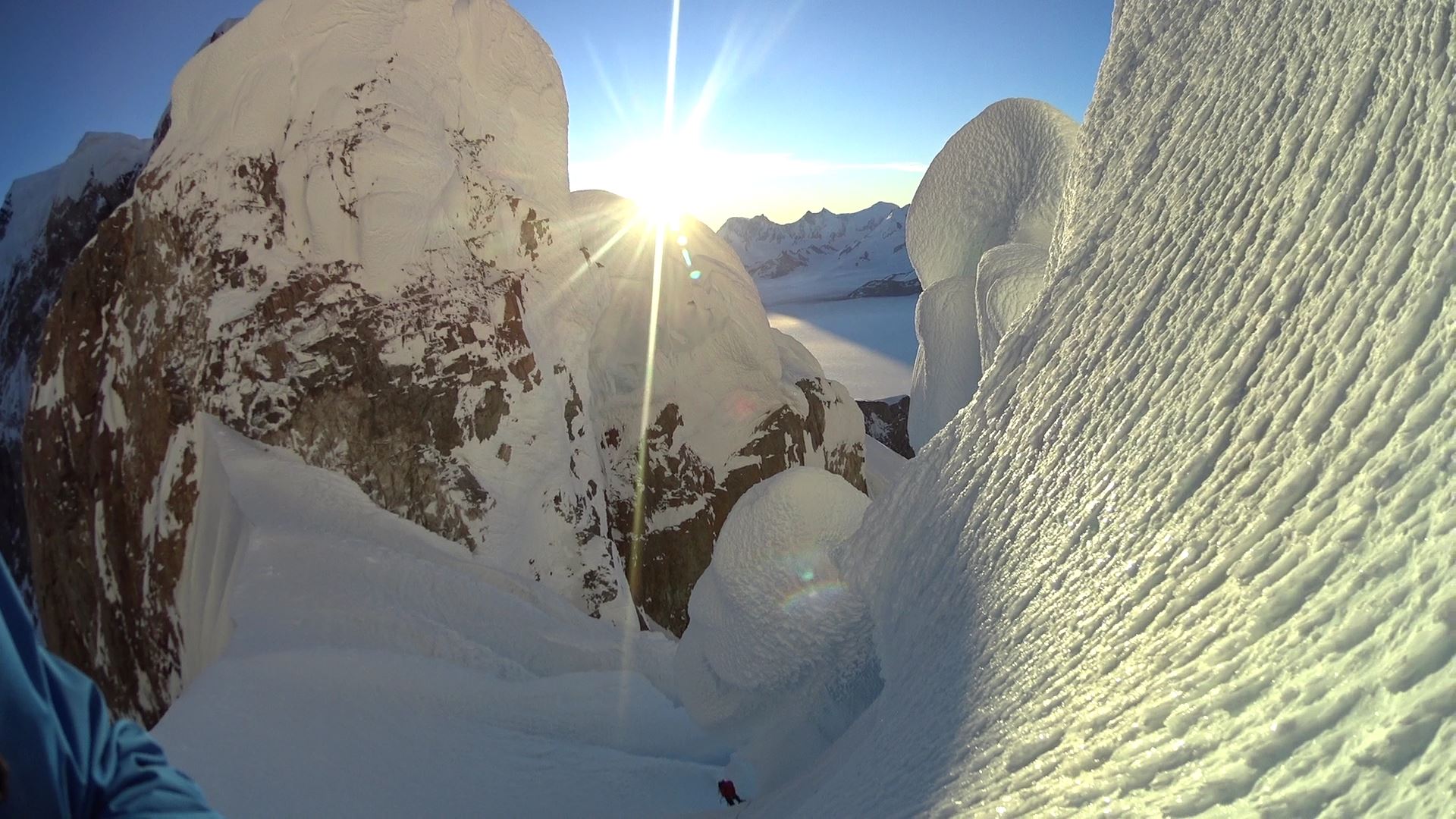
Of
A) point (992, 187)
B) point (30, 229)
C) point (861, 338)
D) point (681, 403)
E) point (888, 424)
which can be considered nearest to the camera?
point (992, 187)

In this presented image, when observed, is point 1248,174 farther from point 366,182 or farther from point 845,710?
point 366,182

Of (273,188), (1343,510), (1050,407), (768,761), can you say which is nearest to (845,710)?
(768,761)

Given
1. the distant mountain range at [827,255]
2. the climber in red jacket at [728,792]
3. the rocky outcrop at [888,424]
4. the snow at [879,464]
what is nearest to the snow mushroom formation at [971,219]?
the climber in red jacket at [728,792]

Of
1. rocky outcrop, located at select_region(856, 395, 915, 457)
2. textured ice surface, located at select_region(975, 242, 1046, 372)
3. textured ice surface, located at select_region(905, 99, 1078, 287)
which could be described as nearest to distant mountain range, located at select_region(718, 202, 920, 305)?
rocky outcrop, located at select_region(856, 395, 915, 457)

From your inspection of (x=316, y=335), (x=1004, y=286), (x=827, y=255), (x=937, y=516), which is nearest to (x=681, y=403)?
(x=316, y=335)

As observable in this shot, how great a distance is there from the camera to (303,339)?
185 inches

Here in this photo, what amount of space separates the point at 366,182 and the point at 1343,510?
5.22 metres

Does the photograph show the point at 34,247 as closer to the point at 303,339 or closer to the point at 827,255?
the point at 303,339

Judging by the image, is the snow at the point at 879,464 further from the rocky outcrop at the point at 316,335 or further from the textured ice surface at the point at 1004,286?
the textured ice surface at the point at 1004,286

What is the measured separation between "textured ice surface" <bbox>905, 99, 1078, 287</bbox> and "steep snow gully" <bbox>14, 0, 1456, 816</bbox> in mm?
53

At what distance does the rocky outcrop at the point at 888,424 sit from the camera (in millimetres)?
12383

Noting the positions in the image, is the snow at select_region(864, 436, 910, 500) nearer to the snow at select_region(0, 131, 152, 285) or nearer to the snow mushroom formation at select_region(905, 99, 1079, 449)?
the snow mushroom formation at select_region(905, 99, 1079, 449)

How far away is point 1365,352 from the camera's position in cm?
89

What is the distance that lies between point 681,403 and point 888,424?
5903 millimetres
